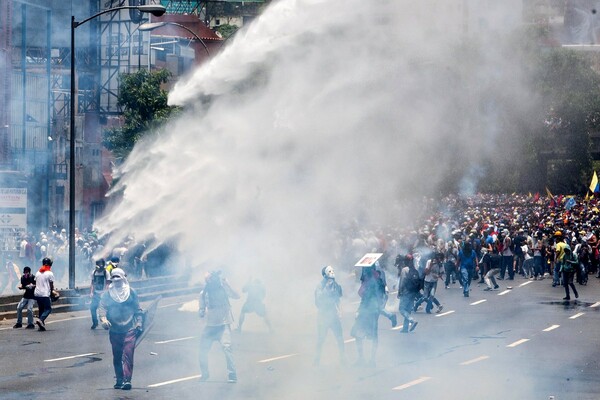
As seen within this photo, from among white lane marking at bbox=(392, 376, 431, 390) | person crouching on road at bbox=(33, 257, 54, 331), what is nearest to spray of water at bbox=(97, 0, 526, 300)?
person crouching on road at bbox=(33, 257, 54, 331)

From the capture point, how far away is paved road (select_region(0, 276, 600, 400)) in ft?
42.7

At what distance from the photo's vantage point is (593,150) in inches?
4109

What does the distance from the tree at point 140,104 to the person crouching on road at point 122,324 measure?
74.1 ft

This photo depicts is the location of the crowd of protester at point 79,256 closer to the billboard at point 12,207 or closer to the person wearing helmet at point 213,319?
the billboard at point 12,207

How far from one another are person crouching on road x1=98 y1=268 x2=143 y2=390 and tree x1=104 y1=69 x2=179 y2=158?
74.1 ft

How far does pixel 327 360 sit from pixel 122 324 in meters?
3.94

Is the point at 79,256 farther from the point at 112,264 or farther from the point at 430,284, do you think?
the point at 430,284

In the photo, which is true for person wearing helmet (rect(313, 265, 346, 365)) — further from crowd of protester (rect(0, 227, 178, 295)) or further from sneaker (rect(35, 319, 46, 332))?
crowd of protester (rect(0, 227, 178, 295))

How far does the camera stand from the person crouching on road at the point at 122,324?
42.8ft

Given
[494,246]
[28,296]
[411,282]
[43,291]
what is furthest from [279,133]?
[494,246]

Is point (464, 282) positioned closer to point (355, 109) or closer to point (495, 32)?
point (355, 109)

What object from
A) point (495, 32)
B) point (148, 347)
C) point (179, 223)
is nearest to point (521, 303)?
point (179, 223)

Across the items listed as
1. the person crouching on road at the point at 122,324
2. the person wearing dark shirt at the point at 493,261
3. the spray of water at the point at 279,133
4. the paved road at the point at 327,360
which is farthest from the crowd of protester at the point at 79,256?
the person crouching on road at the point at 122,324

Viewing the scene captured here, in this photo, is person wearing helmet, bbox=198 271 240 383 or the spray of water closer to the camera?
person wearing helmet, bbox=198 271 240 383
